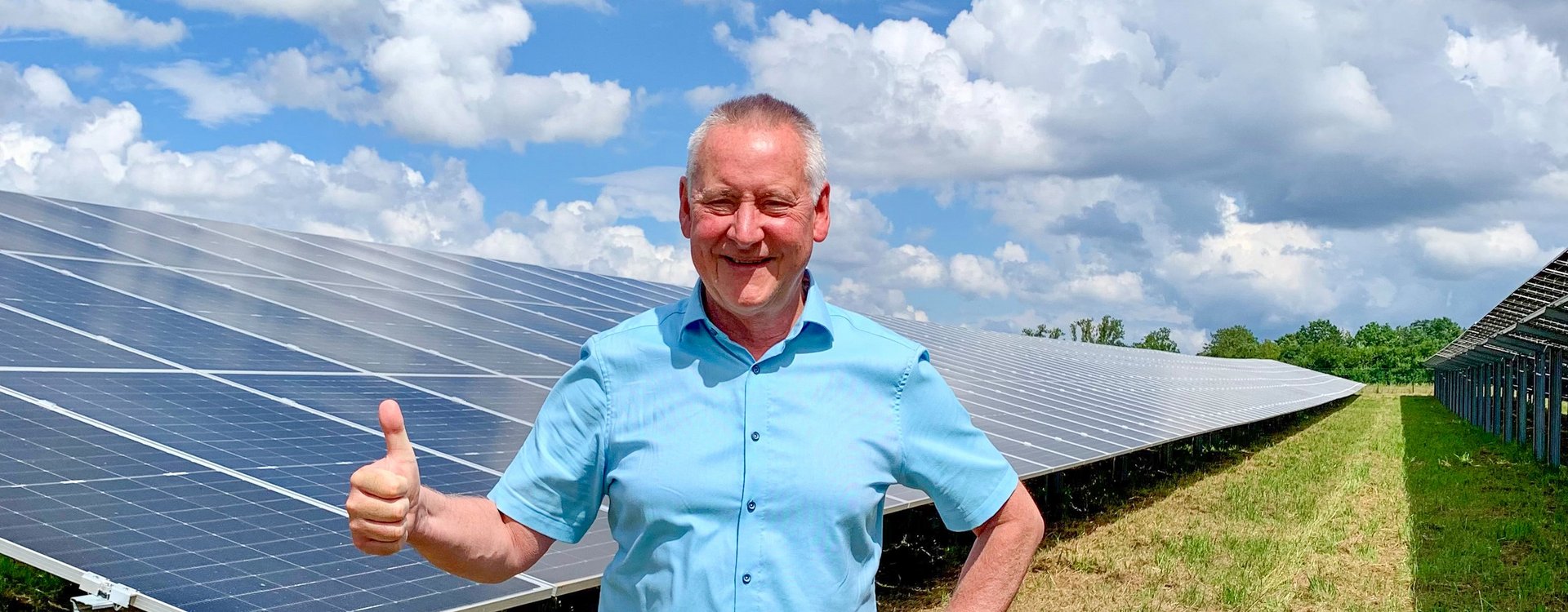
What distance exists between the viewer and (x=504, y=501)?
9.09 ft

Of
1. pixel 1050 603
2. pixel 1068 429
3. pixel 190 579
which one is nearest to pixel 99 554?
pixel 190 579

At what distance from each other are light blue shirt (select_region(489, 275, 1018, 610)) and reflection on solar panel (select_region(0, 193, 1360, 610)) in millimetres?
2114

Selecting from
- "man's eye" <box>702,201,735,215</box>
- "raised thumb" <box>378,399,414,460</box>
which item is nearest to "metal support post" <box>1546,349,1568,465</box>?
"man's eye" <box>702,201,735,215</box>

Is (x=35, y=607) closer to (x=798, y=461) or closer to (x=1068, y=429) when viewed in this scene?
(x=798, y=461)

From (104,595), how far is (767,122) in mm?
3095

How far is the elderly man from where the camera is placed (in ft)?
8.59

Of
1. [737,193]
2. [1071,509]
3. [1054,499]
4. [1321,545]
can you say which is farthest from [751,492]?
[1071,509]

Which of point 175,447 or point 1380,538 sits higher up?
point 175,447

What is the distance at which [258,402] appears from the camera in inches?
271

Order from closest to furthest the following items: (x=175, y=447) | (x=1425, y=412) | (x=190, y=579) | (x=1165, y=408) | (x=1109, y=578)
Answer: (x=190, y=579), (x=175, y=447), (x=1109, y=578), (x=1165, y=408), (x=1425, y=412)

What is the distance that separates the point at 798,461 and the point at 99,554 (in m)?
3.12

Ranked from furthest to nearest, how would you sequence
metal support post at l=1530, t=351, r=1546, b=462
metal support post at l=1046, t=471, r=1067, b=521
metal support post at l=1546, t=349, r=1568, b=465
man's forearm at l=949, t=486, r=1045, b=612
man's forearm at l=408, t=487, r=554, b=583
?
metal support post at l=1530, t=351, r=1546, b=462, metal support post at l=1546, t=349, r=1568, b=465, metal support post at l=1046, t=471, r=1067, b=521, man's forearm at l=949, t=486, r=1045, b=612, man's forearm at l=408, t=487, r=554, b=583

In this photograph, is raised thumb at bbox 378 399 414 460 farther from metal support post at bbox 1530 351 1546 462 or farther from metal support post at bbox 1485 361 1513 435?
metal support post at bbox 1485 361 1513 435

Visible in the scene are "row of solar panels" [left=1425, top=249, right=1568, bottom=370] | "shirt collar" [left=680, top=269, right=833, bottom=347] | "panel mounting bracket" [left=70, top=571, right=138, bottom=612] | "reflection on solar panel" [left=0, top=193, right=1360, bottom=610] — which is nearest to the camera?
"shirt collar" [left=680, top=269, right=833, bottom=347]
